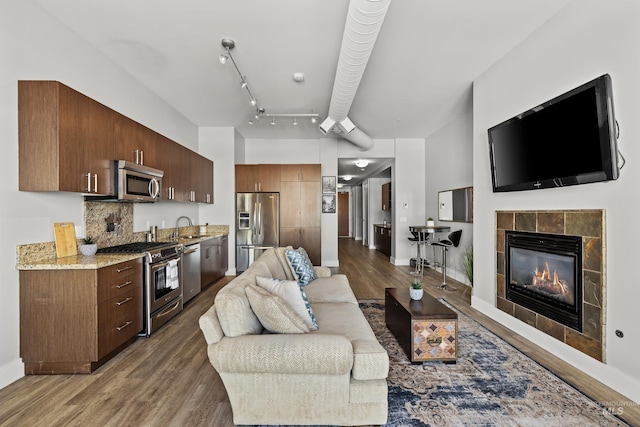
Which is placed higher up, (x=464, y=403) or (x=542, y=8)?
(x=542, y=8)

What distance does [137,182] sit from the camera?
3137 mm

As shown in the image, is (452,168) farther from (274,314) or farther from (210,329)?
(210,329)

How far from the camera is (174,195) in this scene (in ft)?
13.4

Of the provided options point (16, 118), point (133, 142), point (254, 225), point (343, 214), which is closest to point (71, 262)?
point (16, 118)

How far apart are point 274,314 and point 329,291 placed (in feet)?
4.17

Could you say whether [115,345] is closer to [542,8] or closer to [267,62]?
[267,62]

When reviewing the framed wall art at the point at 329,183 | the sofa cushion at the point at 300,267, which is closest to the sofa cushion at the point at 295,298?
the sofa cushion at the point at 300,267

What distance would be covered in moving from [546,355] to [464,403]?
4.06ft

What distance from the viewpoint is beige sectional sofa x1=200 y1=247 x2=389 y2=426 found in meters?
1.53

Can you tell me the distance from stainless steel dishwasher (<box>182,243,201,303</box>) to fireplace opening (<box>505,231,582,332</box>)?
3.95 meters

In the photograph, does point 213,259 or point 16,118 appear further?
point 213,259

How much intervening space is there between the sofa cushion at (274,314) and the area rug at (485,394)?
2.68 feet

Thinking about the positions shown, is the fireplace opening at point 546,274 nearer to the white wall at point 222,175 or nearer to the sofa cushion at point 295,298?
the sofa cushion at point 295,298

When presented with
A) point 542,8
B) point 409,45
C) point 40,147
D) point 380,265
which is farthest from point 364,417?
point 380,265
